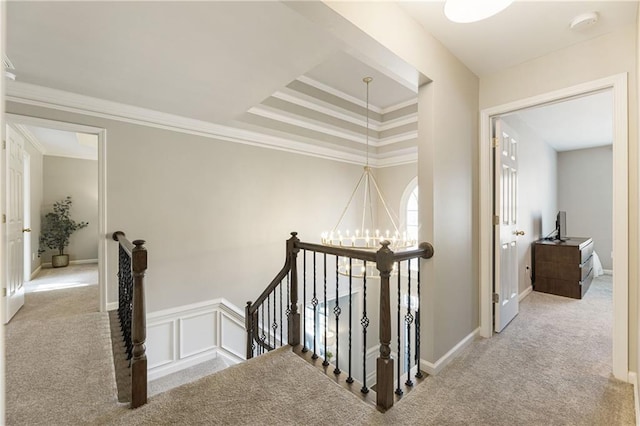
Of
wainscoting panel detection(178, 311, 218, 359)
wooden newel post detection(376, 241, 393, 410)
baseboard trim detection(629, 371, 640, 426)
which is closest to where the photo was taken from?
baseboard trim detection(629, 371, 640, 426)

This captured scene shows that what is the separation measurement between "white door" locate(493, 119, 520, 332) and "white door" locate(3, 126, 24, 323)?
4.67 meters

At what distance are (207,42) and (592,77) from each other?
2942 millimetres

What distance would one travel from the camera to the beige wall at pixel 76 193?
6.02 m

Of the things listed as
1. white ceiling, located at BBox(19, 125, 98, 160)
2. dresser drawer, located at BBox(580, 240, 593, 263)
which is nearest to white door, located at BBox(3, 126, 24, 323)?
white ceiling, located at BBox(19, 125, 98, 160)

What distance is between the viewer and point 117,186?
10.6ft

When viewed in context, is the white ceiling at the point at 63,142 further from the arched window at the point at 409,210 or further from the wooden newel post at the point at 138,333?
the arched window at the point at 409,210

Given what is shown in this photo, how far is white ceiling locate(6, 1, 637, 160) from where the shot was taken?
1.92 metres

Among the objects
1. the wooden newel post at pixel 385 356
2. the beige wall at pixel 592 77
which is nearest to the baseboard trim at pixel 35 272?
the wooden newel post at pixel 385 356

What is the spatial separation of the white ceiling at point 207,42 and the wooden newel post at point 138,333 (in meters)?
1.47

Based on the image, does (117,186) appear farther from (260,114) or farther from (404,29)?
(404,29)

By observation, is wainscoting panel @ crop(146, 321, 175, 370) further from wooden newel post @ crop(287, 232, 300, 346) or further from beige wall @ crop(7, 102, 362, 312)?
wooden newel post @ crop(287, 232, 300, 346)

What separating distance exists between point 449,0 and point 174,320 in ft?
13.0

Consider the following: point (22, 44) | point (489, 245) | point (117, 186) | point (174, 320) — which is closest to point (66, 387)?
point (174, 320)

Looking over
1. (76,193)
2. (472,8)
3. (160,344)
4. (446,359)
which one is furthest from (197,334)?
(76,193)
